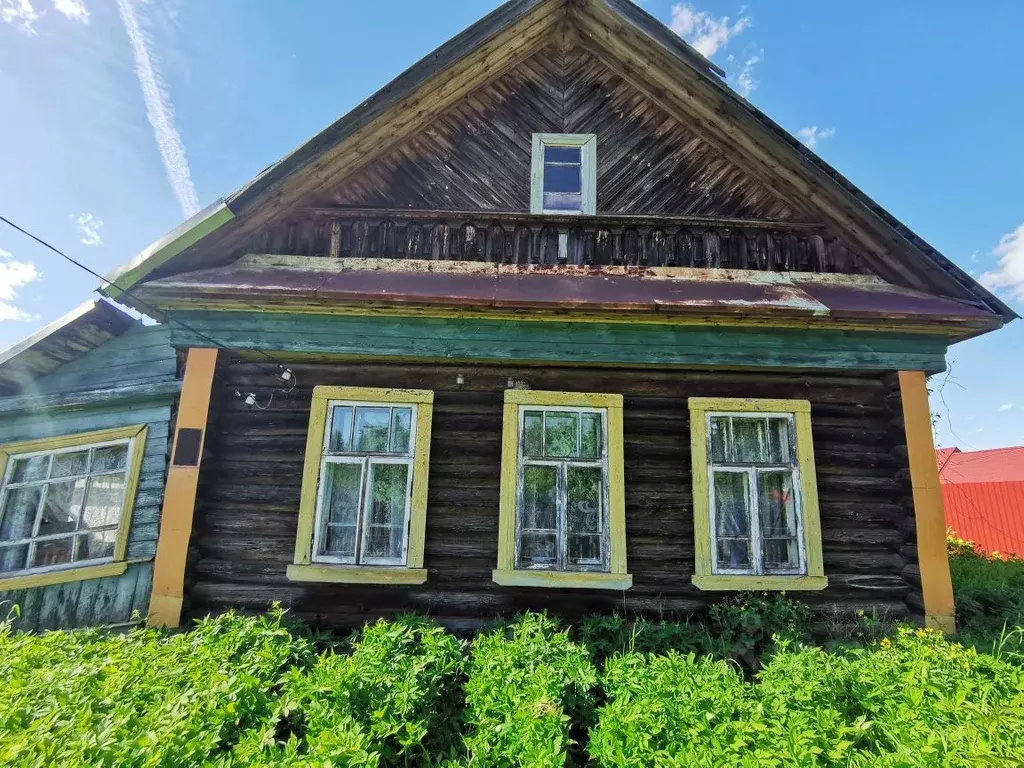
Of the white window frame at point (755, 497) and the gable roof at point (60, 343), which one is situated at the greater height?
the gable roof at point (60, 343)

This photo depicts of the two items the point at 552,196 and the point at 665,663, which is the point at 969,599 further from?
the point at 552,196

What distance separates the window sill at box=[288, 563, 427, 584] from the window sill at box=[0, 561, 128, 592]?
2199 millimetres

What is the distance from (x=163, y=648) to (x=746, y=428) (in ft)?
18.0

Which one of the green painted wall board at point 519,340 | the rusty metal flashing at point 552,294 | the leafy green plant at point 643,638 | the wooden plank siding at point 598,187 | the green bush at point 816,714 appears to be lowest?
the leafy green plant at point 643,638

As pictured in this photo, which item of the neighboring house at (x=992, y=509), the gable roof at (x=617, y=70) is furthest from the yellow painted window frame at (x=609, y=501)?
the neighboring house at (x=992, y=509)

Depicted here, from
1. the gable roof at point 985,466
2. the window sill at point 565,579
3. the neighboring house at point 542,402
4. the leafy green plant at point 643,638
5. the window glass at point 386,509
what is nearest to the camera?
the leafy green plant at point 643,638

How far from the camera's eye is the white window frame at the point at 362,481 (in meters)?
5.11

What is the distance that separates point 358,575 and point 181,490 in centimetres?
197

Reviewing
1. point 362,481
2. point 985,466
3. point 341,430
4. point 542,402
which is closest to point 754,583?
point 542,402

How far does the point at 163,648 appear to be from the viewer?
11.1 feet

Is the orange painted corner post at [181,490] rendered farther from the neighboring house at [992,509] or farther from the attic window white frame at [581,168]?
the neighboring house at [992,509]

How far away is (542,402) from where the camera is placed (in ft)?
17.7

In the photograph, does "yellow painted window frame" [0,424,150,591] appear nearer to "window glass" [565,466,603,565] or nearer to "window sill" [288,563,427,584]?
"window sill" [288,563,427,584]

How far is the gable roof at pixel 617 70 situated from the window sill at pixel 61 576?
2935mm
